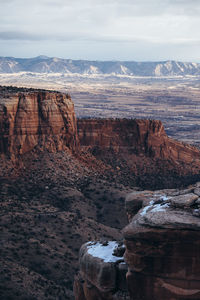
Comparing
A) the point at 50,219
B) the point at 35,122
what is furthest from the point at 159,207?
Answer: the point at 35,122

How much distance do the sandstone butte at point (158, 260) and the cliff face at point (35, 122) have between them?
3862 centimetres

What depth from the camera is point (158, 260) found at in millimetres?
25938

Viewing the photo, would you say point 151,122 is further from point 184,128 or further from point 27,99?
point 184,128

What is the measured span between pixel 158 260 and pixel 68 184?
39.7 meters

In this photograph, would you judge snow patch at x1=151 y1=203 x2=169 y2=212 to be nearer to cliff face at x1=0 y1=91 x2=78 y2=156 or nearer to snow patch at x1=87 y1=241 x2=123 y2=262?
snow patch at x1=87 y1=241 x2=123 y2=262

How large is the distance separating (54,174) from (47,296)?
2811cm

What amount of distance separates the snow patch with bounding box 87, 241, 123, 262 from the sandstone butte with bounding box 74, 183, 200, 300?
17 cm

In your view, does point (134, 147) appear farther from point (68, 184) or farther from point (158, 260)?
point (158, 260)

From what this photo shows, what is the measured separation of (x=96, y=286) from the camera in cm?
2855

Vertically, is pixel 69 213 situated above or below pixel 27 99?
below

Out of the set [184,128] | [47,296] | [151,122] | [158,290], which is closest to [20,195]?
[47,296]

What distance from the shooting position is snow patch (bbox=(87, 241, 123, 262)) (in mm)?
28891

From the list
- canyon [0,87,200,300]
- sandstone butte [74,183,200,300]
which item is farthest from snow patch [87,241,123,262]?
canyon [0,87,200,300]

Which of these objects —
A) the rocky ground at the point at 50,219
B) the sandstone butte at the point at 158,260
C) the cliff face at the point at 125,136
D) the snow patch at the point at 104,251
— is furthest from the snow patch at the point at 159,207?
the cliff face at the point at 125,136
